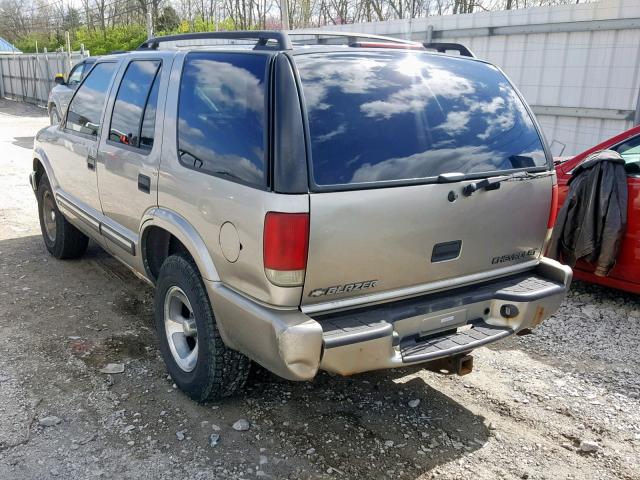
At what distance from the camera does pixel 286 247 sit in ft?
8.43

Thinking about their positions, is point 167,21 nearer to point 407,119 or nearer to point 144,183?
point 144,183

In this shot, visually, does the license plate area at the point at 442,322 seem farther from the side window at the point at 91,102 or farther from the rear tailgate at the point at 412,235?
the side window at the point at 91,102

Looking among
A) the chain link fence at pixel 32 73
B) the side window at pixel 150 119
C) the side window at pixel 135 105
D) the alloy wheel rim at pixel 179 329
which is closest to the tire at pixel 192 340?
the alloy wheel rim at pixel 179 329

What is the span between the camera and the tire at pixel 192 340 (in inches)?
124

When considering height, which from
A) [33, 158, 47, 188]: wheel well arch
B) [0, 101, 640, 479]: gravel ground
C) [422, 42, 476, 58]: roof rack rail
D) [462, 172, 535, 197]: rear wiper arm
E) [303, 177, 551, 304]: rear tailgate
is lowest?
[0, 101, 640, 479]: gravel ground

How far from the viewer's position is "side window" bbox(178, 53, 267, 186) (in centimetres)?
276

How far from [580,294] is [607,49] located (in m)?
3.98

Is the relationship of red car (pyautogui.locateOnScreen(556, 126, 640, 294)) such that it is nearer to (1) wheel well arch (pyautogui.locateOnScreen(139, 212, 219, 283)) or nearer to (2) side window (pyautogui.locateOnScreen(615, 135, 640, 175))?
(2) side window (pyautogui.locateOnScreen(615, 135, 640, 175))

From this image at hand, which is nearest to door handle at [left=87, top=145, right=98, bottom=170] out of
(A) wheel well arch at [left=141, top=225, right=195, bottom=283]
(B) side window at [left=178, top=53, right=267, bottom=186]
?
→ (A) wheel well arch at [left=141, top=225, right=195, bottom=283]

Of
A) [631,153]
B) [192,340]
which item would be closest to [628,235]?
[631,153]

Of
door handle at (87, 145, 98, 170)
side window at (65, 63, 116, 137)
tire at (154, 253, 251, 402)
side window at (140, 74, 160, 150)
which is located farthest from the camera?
side window at (65, 63, 116, 137)

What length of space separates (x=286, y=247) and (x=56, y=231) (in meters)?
4.01

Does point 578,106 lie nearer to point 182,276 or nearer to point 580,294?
point 580,294

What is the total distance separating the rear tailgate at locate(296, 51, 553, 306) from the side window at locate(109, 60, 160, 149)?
127 cm
